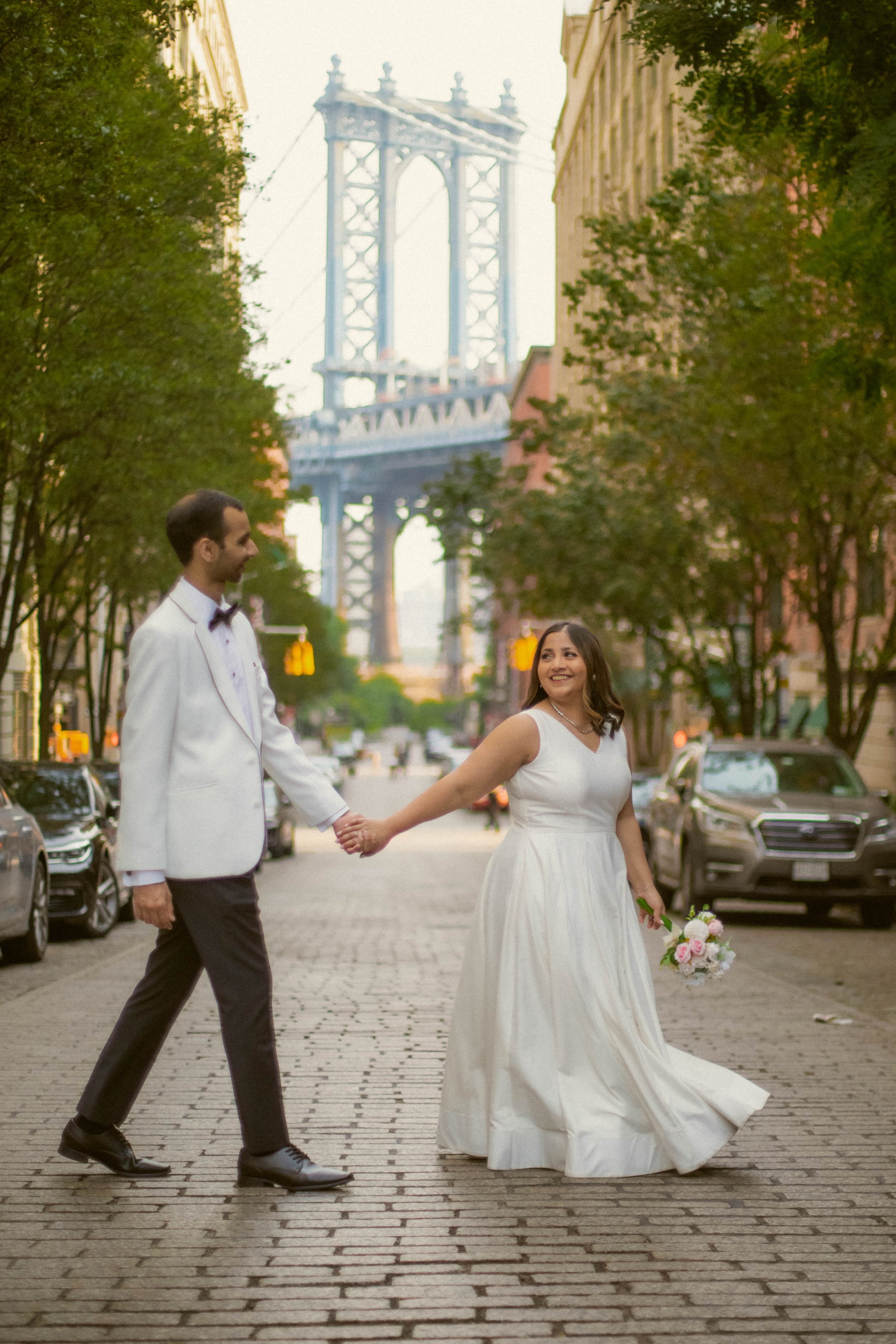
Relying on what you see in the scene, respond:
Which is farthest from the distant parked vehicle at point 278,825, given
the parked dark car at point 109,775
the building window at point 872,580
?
the building window at point 872,580

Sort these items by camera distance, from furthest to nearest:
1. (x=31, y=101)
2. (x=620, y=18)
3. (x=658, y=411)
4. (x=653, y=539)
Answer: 1. (x=620, y=18)
2. (x=653, y=539)
3. (x=658, y=411)
4. (x=31, y=101)

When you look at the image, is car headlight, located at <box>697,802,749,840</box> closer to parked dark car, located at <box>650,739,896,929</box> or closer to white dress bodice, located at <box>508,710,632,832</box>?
parked dark car, located at <box>650,739,896,929</box>

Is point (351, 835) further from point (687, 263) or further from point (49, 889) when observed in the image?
point (687, 263)

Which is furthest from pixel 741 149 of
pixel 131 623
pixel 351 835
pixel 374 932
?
pixel 131 623

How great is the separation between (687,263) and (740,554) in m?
6.34

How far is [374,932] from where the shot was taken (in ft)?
54.3

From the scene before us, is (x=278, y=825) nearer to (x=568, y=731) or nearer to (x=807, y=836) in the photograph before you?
(x=807, y=836)

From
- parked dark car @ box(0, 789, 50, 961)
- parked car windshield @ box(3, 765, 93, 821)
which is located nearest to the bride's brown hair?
parked dark car @ box(0, 789, 50, 961)

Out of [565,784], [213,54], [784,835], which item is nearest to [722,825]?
[784,835]

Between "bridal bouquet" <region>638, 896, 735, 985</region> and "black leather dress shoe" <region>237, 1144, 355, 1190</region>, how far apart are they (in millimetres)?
1256

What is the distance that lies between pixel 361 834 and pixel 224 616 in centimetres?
89

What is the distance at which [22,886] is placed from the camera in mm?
12594

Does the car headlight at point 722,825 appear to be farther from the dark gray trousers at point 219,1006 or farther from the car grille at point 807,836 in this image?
the dark gray trousers at point 219,1006

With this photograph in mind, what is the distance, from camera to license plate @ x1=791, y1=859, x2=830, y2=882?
17.4 metres
